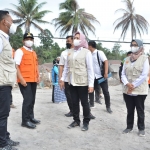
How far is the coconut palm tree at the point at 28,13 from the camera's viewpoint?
33.4 m

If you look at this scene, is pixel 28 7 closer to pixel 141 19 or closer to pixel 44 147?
pixel 141 19

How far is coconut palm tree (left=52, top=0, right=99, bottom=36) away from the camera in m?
29.0

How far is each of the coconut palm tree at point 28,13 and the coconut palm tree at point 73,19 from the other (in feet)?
16.6

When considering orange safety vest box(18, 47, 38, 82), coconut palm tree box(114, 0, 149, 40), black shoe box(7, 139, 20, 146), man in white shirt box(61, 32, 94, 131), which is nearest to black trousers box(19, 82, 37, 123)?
orange safety vest box(18, 47, 38, 82)

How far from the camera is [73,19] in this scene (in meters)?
29.2

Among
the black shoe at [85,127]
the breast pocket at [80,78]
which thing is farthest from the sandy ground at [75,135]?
the breast pocket at [80,78]

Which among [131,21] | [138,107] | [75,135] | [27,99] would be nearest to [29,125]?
[27,99]

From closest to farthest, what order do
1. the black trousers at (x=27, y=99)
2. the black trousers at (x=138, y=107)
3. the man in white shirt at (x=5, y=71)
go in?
the man in white shirt at (x=5, y=71) < the black trousers at (x=138, y=107) < the black trousers at (x=27, y=99)

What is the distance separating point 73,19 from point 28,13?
27.1 ft

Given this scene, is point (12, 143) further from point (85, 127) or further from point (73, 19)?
point (73, 19)

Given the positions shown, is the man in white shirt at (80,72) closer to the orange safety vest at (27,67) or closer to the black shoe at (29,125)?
the orange safety vest at (27,67)

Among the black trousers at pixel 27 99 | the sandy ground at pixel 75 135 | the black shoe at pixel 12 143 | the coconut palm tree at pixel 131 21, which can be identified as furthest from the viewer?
the coconut palm tree at pixel 131 21

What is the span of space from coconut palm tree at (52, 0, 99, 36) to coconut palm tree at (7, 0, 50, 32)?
507 cm

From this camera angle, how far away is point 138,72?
14.1ft
